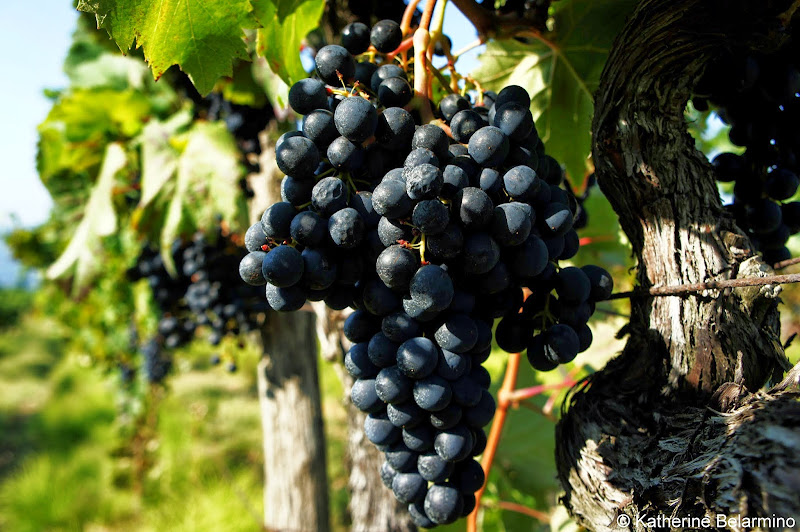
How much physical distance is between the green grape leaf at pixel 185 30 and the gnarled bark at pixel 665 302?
602mm

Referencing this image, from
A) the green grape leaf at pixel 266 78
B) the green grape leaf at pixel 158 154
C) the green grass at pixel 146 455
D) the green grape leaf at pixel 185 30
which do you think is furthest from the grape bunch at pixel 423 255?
the green grass at pixel 146 455

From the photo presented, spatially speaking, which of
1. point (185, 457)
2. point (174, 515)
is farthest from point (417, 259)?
point (185, 457)

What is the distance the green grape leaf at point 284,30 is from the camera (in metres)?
0.94

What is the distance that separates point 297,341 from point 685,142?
1.49m

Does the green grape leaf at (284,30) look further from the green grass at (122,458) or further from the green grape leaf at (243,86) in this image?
the green grass at (122,458)

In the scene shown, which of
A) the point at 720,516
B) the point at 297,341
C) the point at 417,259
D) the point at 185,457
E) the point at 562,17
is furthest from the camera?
the point at 185,457

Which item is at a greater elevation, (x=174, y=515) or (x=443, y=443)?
(x=443, y=443)

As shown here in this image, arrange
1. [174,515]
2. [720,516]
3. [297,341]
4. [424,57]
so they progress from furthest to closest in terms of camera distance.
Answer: [174,515] < [297,341] < [424,57] < [720,516]

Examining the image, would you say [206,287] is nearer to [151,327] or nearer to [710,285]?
[710,285]

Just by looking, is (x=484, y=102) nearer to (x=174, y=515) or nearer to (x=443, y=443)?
(x=443, y=443)

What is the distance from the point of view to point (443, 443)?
2.40 feet

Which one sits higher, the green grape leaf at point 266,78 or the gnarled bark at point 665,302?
the green grape leaf at point 266,78

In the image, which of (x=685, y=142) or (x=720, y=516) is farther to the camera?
(x=685, y=142)

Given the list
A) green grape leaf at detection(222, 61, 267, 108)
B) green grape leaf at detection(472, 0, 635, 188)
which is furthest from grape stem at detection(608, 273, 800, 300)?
green grape leaf at detection(222, 61, 267, 108)
